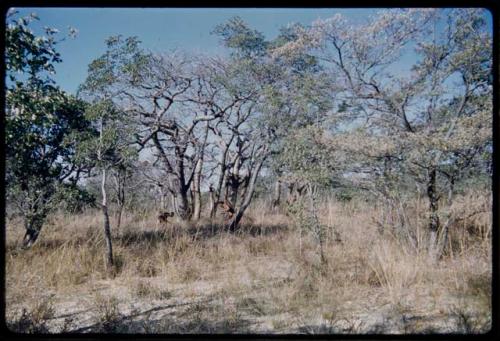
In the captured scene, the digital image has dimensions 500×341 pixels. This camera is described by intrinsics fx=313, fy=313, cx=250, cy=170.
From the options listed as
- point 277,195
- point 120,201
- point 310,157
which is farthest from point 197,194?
point 310,157

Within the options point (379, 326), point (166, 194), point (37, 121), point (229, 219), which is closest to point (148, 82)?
point (37, 121)

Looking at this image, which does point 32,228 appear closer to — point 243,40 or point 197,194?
point 197,194

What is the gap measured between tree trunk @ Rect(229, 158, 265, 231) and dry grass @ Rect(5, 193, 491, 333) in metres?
0.58

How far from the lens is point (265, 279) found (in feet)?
8.41

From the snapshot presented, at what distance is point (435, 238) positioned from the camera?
8.88ft

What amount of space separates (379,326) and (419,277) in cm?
59

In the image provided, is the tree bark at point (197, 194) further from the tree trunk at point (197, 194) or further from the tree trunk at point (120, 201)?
the tree trunk at point (120, 201)

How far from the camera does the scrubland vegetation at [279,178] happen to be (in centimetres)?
213

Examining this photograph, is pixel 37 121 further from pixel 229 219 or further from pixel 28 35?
pixel 229 219

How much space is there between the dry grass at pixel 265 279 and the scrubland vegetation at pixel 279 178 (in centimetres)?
1

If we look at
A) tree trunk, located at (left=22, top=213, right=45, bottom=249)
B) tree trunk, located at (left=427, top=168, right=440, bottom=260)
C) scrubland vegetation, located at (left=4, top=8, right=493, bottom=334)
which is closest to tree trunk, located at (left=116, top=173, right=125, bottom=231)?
scrubland vegetation, located at (left=4, top=8, right=493, bottom=334)

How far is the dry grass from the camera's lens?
2.00 m

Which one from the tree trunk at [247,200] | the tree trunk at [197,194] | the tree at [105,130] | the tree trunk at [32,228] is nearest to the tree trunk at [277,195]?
the tree trunk at [247,200]

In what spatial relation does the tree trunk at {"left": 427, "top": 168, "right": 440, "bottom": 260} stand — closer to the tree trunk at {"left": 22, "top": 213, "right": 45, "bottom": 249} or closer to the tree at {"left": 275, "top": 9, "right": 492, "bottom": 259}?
the tree at {"left": 275, "top": 9, "right": 492, "bottom": 259}
